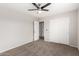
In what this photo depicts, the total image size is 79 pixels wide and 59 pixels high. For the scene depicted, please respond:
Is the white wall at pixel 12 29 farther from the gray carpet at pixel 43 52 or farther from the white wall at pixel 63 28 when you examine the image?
the white wall at pixel 63 28

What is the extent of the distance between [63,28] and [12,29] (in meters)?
3.18

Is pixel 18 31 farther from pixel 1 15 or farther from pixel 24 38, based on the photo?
pixel 1 15

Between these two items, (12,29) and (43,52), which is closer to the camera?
(43,52)

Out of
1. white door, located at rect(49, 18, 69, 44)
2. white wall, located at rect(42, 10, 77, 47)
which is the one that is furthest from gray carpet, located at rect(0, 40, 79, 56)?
white door, located at rect(49, 18, 69, 44)

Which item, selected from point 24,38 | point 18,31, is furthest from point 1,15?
point 24,38

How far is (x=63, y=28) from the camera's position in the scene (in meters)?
4.76

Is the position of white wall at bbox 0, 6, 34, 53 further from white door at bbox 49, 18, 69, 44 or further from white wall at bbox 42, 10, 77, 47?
white door at bbox 49, 18, 69, 44

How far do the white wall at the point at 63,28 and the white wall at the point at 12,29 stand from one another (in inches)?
70.3

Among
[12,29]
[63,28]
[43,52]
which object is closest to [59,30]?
[63,28]

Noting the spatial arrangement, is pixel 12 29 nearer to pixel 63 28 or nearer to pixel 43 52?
pixel 43 52

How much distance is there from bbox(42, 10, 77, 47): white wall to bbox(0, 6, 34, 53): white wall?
70.3 inches

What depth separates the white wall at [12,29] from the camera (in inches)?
127

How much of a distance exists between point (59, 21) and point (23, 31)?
2.58 meters

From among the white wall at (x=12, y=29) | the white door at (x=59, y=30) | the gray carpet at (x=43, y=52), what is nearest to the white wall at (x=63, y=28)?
the white door at (x=59, y=30)
